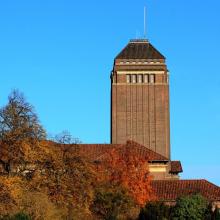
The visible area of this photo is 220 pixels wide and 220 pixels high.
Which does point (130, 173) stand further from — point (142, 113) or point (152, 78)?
point (152, 78)

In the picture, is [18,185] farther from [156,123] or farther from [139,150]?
[156,123]

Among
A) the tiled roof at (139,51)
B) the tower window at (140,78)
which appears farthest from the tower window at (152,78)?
the tiled roof at (139,51)

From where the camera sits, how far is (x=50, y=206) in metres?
39.8

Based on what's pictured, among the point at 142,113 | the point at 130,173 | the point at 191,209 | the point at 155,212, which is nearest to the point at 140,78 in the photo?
the point at 142,113

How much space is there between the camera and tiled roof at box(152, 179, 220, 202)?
2689 inches

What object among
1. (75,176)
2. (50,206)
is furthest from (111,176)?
(50,206)

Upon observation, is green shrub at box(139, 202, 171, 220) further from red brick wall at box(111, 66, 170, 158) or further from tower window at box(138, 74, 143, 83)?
tower window at box(138, 74, 143, 83)

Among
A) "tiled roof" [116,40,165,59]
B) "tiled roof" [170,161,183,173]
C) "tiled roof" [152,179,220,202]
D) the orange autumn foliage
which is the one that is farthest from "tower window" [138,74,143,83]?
the orange autumn foliage

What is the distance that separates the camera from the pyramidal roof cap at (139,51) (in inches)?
4016

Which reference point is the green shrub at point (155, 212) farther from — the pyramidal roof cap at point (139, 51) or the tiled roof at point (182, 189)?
the pyramidal roof cap at point (139, 51)

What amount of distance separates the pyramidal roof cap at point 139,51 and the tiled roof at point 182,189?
3314 cm

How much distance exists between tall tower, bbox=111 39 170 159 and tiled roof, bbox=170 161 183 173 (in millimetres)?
4335

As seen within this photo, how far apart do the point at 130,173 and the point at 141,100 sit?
3465cm

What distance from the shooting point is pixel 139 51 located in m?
103
